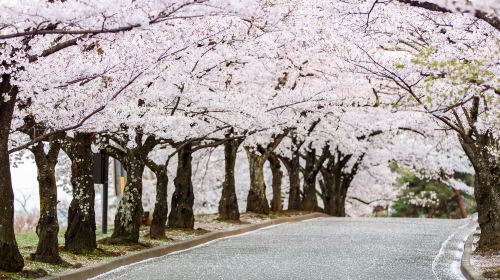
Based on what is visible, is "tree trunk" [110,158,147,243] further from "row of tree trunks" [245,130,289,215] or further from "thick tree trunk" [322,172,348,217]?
"thick tree trunk" [322,172,348,217]

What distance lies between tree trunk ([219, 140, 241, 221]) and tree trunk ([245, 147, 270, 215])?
139 inches

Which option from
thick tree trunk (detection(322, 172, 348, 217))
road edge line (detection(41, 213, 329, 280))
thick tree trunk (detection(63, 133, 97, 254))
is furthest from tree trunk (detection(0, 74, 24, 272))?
thick tree trunk (detection(322, 172, 348, 217))

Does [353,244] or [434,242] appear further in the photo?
[434,242]

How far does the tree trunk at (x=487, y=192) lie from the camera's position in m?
20.4

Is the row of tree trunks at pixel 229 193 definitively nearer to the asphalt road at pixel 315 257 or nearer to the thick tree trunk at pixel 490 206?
the asphalt road at pixel 315 257

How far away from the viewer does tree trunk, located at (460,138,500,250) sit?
2036 cm

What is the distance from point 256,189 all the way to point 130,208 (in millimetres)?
15353

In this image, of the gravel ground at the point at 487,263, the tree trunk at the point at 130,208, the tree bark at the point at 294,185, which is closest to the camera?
the gravel ground at the point at 487,263

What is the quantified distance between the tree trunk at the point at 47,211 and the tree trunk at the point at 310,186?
27847 millimetres

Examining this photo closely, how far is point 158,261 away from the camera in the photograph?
19031 mm

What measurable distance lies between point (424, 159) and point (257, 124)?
29.4 meters

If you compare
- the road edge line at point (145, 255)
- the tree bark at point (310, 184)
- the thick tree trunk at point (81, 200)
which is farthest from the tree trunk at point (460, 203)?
the thick tree trunk at point (81, 200)

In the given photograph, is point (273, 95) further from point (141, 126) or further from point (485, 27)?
point (485, 27)

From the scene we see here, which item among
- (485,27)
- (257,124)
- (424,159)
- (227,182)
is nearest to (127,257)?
(485,27)
